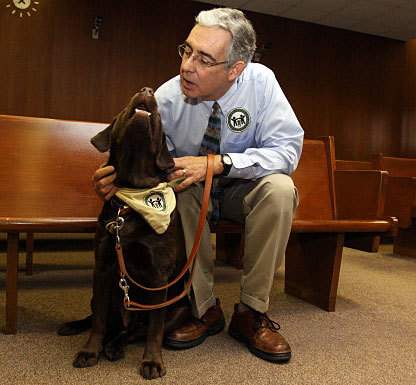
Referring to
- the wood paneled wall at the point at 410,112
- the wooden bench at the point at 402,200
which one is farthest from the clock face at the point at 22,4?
the wood paneled wall at the point at 410,112

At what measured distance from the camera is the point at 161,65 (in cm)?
568

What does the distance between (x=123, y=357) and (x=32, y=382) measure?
0.28 metres

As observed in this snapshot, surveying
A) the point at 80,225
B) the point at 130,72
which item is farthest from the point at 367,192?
the point at 130,72

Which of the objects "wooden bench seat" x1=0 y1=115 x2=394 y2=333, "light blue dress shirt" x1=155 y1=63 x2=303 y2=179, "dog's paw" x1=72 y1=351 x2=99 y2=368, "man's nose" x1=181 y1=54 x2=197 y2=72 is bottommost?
"dog's paw" x1=72 y1=351 x2=99 y2=368

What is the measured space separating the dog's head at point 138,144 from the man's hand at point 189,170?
9cm

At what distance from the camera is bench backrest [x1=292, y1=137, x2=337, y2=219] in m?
2.35

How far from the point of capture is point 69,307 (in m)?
2.01

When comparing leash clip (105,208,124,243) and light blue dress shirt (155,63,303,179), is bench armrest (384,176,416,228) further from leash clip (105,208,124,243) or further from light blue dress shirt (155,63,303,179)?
leash clip (105,208,124,243)

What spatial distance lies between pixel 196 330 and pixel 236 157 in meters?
0.62

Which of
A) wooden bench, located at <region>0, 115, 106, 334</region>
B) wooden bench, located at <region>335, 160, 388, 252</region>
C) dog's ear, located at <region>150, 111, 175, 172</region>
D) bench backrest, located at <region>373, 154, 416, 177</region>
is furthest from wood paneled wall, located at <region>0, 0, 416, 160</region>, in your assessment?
dog's ear, located at <region>150, 111, 175, 172</region>

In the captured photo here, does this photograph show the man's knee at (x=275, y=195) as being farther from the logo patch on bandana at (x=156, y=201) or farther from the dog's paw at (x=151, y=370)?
the dog's paw at (x=151, y=370)

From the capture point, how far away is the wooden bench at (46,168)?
1.89m

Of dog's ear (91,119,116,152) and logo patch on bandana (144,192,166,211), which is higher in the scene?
dog's ear (91,119,116,152)

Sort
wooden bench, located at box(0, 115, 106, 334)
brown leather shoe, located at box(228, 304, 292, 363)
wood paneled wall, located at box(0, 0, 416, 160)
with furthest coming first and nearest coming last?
wood paneled wall, located at box(0, 0, 416, 160) → wooden bench, located at box(0, 115, 106, 334) → brown leather shoe, located at box(228, 304, 292, 363)
